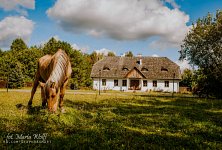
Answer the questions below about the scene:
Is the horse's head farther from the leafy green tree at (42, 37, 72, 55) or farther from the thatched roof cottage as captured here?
the leafy green tree at (42, 37, 72, 55)

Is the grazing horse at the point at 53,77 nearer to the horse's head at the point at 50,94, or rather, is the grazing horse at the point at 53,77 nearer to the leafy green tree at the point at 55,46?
the horse's head at the point at 50,94

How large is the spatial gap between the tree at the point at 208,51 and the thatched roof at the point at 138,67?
817 inches

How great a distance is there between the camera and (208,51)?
3106 cm

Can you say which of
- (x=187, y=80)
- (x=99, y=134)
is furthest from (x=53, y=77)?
(x=187, y=80)

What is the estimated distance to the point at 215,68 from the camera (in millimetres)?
29219

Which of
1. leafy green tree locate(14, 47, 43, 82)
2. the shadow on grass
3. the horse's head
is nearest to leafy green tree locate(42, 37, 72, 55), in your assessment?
leafy green tree locate(14, 47, 43, 82)

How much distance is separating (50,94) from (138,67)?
164 feet

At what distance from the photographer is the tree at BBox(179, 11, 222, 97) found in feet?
94.0

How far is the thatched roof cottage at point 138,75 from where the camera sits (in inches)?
2141

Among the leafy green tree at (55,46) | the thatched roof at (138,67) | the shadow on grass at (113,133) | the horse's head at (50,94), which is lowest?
the shadow on grass at (113,133)

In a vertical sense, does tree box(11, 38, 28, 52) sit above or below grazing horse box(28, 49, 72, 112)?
above

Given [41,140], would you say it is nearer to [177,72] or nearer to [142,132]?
[142,132]

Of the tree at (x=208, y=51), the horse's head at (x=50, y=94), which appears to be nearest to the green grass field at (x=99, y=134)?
the horse's head at (x=50, y=94)

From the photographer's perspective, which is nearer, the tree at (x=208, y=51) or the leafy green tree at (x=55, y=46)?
the tree at (x=208, y=51)
